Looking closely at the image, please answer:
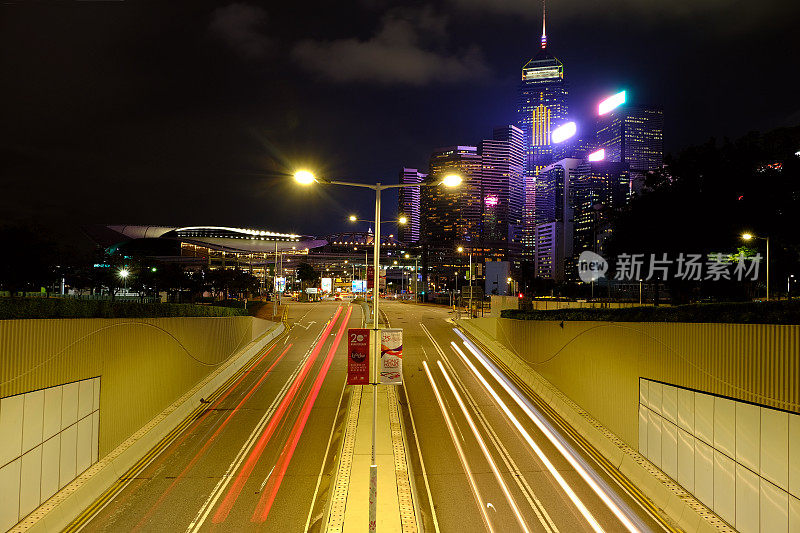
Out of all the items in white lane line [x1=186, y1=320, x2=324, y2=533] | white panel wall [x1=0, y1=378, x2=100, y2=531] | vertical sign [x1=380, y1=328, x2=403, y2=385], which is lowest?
white lane line [x1=186, y1=320, x2=324, y2=533]

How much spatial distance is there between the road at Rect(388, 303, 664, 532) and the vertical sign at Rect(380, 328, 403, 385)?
3.68m

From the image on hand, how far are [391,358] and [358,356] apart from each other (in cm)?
102

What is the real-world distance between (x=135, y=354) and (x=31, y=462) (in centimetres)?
640

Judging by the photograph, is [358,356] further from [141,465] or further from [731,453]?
[731,453]

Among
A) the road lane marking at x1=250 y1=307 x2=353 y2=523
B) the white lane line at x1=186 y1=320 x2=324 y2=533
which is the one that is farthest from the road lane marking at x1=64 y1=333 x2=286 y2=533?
the road lane marking at x1=250 y1=307 x2=353 y2=523

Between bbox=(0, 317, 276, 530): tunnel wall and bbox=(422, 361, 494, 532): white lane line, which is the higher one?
bbox=(0, 317, 276, 530): tunnel wall

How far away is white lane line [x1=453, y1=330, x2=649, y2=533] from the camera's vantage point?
1277 cm

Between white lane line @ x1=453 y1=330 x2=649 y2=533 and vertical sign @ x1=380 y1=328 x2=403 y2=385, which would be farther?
vertical sign @ x1=380 y1=328 x2=403 y2=385

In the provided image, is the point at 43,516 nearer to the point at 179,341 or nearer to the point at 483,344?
the point at 179,341

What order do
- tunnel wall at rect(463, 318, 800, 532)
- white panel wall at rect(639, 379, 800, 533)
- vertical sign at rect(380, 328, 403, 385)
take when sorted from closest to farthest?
white panel wall at rect(639, 379, 800, 533), tunnel wall at rect(463, 318, 800, 532), vertical sign at rect(380, 328, 403, 385)

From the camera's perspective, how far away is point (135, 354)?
1817cm

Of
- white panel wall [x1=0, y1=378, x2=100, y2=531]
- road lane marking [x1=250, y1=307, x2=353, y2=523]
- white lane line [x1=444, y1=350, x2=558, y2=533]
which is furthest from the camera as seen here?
road lane marking [x1=250, y1=307, x2=353, y2=523]

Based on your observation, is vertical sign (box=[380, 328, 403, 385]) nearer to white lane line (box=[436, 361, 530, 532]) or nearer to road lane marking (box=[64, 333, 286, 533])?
white lane line (box=[436, 361, 530, 532])

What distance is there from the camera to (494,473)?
15812 millimetres
